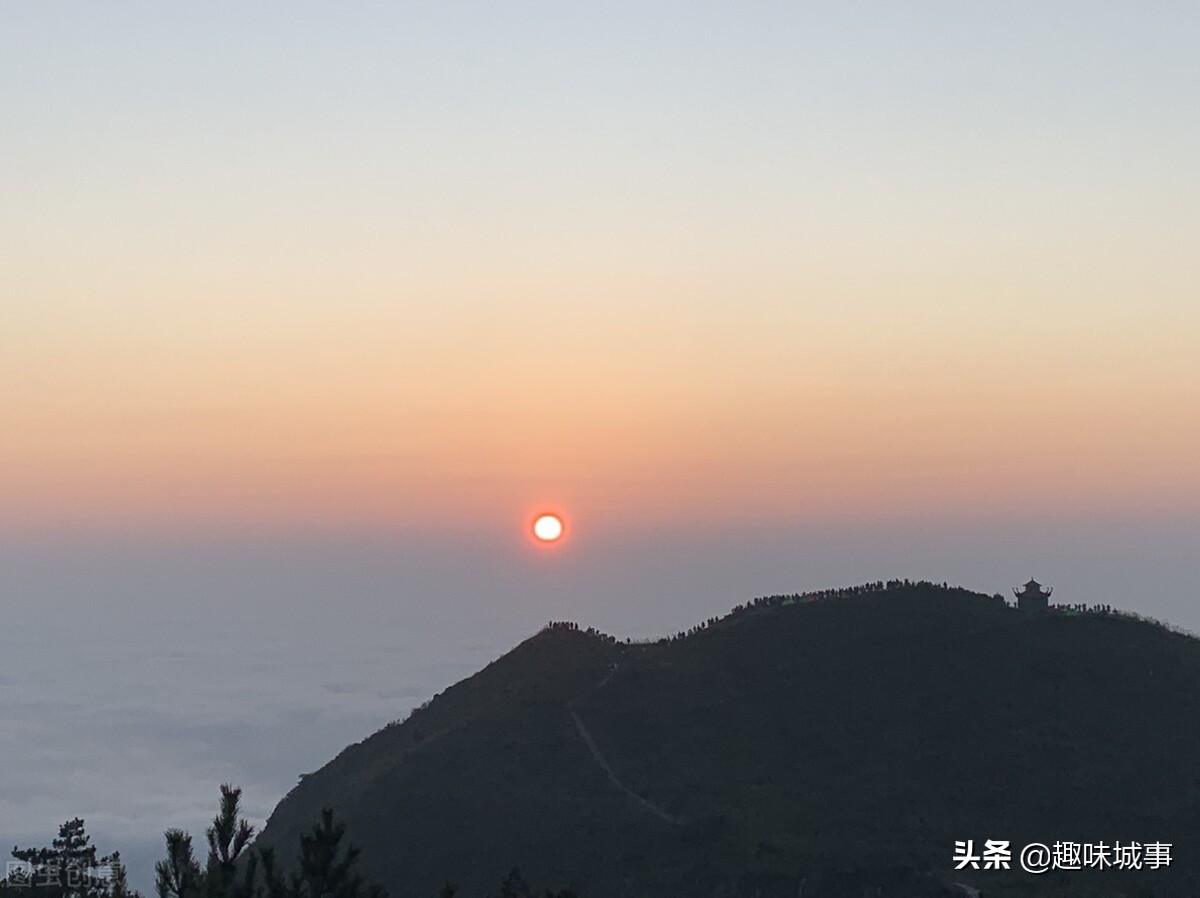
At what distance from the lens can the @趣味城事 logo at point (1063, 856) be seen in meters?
56.2

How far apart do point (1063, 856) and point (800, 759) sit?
17803mm

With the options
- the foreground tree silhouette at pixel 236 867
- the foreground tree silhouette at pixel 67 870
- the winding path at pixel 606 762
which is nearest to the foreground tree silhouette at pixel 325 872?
the foreground tree silhouette at pixel 236 867

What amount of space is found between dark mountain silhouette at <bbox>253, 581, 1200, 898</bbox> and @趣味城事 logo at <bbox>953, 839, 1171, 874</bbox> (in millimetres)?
842

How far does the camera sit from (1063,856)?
58000mm

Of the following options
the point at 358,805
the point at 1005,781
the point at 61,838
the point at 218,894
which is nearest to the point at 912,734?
the point at 1005,781

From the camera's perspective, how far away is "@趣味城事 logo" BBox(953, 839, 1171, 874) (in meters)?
56.2

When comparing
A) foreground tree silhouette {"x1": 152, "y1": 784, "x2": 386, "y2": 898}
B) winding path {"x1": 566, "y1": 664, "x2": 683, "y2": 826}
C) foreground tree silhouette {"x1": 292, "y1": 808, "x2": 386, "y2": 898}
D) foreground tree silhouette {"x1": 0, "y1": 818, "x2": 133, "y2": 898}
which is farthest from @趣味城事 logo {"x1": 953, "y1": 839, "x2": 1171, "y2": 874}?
foreground tree silhouette {"x1": 152, "y1": 784, "x2": 386, "y2": 898}

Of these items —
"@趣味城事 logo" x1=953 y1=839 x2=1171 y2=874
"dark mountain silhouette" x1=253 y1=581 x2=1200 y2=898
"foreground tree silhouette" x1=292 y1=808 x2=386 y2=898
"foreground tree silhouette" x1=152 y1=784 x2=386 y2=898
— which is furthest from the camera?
"dark mountain silhouette" x1=253 y1=581 x2=1200 y2=898

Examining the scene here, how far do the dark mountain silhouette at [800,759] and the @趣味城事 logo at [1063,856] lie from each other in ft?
2.76

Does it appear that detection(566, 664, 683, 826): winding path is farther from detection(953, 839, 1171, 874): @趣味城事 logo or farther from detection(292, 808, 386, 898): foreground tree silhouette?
detection(292, 808, 386, 898): foreground tree silhouette

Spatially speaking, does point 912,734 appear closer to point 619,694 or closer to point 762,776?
point 762,776

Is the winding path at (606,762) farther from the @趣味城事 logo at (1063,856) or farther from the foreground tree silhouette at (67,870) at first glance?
the foreground tree silhouette at (67,870)

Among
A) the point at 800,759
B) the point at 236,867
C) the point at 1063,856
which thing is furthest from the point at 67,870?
the point at 800,759

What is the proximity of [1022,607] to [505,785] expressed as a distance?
42.4 meters
